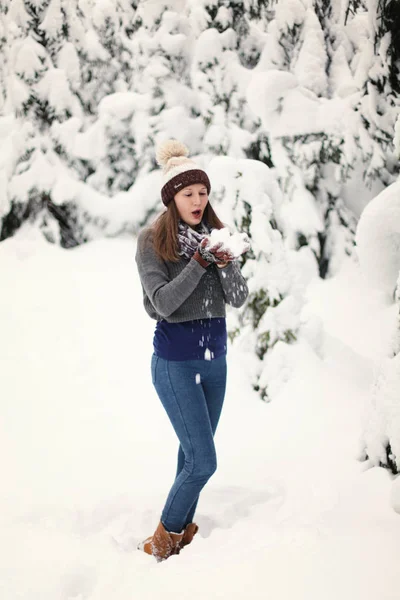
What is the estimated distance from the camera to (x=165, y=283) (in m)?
2.48

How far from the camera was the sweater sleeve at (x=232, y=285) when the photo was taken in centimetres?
262

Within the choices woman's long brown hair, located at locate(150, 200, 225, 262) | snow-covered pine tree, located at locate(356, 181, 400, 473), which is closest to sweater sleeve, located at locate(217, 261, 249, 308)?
woman's long brown hair, located at locate(150, 200, 225, 262)

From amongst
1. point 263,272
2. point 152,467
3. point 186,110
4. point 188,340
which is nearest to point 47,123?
point 186,110

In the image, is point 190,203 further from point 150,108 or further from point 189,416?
point 150,108

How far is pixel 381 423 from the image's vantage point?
2916 millimetres

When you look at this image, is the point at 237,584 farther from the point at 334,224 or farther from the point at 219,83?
the point at 219,83

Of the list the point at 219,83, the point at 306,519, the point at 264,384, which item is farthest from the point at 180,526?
the point at 219,83

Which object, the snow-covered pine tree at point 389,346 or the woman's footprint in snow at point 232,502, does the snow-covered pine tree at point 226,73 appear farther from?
the woman's footprint in snow at point 232,502

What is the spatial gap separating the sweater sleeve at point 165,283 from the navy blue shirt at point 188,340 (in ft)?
0.43

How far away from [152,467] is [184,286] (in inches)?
92.4

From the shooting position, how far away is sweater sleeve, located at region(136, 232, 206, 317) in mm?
2379

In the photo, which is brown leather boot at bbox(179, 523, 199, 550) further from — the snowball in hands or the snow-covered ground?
the snowball in hands

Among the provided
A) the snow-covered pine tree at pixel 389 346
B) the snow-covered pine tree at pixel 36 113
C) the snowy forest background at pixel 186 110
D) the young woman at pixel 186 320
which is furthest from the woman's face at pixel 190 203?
the snow-covered pine tree at pixel 36 113

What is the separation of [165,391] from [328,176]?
6.94 m
